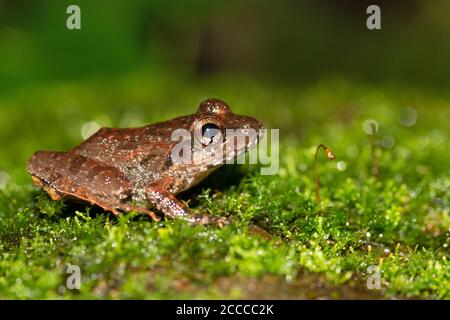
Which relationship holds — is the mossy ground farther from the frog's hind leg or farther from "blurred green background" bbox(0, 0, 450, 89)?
"blurred green background" bbox(0, 0, 450, 89)

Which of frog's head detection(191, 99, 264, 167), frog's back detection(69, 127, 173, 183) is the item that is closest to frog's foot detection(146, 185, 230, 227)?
frog's back detection(69, 127, 173, 183)

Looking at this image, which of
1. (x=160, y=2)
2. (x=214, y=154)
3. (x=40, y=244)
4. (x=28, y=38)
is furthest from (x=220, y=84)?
(x=40, y=244)

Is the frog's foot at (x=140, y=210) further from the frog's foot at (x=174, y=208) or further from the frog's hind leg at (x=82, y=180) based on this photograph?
the frog's foot at (x=174, y=208)

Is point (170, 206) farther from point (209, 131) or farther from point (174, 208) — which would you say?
point (209, 131)

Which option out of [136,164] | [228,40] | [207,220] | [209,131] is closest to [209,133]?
[209,131]

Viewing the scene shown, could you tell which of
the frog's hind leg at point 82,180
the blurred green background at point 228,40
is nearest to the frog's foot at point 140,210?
the frog's hind leg at point 82,180
